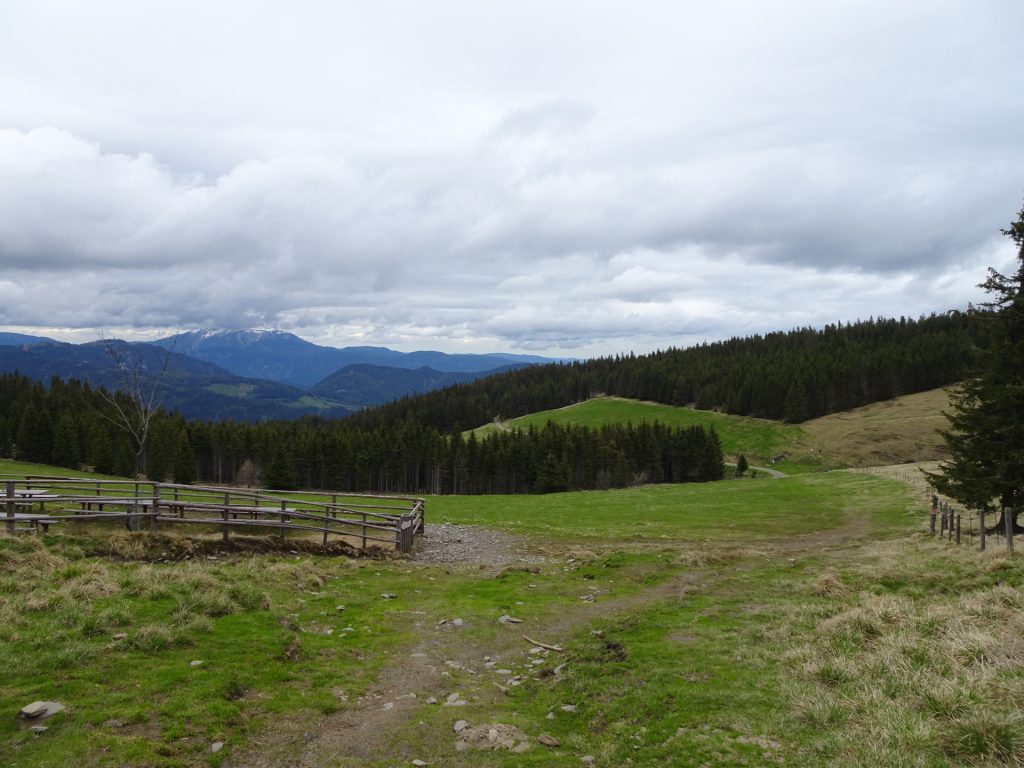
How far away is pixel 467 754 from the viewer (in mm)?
7766

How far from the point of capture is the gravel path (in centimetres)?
2433

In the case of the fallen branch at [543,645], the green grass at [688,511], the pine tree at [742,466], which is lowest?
the pine tree at [742,466]

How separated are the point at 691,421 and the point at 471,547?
12367 centimetres

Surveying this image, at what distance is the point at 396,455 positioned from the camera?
10744cm

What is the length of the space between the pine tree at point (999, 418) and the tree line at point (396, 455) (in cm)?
7053

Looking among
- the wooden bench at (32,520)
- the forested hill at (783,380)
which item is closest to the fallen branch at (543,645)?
the wooden bench at (32,520)

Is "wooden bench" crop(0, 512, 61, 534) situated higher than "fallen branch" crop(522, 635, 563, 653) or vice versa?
"wooden bench" crop(0, 512, 61, 534)

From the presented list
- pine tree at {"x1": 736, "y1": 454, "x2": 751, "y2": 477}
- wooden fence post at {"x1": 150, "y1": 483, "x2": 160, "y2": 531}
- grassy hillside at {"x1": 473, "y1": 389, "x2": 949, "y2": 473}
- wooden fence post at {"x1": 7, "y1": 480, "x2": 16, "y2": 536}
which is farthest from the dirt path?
grassy hillside at {"x1": 473, "y1": 389, "x2": 949, "y2": 473}

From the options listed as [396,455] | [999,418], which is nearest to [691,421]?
[396,455]

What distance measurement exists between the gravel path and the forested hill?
336ft

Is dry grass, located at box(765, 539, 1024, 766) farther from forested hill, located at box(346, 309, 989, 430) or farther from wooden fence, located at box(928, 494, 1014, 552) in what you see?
forested hill, located at box(346, 309, 989, 430)

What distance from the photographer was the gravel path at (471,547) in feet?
79.8

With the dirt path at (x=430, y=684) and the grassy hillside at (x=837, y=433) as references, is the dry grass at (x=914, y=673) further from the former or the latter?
the grassy hillside at (x=837, y=433)

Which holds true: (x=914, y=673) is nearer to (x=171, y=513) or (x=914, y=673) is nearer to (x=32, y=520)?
(x=32, y=520)
